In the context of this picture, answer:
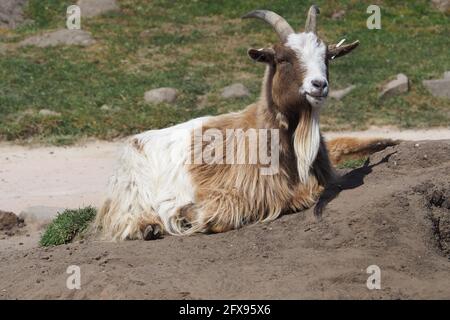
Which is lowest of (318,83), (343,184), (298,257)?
(298,257)

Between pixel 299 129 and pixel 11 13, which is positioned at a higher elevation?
pixel 11 13

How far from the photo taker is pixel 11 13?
21547mm

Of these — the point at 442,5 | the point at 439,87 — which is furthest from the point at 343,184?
the point at 442,5

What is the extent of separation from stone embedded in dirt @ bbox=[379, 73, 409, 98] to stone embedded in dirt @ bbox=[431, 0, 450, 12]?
20.6ft

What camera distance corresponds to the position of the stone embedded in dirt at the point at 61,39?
1922 cm

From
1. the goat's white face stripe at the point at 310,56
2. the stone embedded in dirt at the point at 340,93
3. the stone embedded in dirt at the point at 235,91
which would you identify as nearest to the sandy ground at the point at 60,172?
the stone embedded in dirt at the point at 340,93

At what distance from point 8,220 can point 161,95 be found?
6117mm

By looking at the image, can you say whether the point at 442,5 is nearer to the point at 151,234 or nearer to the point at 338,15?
the point at 338,15

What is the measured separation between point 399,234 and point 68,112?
347 inches

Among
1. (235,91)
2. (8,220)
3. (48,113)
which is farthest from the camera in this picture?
(235,91)

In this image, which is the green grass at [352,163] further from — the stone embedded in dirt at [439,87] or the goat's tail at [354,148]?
the stone embedded in dirt at [439,87]

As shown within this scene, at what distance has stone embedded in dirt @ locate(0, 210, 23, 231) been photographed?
34.2 ft

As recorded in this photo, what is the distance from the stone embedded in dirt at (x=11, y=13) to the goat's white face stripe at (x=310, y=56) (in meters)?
13.8
